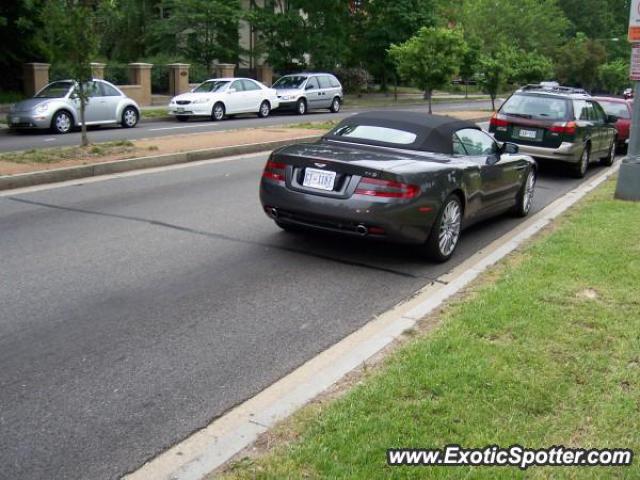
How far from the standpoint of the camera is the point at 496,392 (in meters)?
4.18

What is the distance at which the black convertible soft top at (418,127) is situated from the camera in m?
8.00

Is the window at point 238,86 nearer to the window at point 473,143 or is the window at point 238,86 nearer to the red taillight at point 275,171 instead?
the window at point 473,143

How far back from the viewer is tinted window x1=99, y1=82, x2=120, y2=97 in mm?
21281

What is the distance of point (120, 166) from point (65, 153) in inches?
54.3

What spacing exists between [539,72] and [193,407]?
41132mm

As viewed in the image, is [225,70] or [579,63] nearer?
[225,70]

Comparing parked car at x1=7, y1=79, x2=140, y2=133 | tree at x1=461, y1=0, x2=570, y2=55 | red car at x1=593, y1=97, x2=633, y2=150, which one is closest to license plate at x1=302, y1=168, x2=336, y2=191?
parked car at x1=7, y1=79, x2=140, y2=133

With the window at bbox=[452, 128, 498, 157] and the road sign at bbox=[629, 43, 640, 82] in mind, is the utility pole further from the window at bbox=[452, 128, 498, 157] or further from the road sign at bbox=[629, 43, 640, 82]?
the window at bbox=[452, 128, 498, 157]

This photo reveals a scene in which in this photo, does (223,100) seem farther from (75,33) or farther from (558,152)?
(558,152)

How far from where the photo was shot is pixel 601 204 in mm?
10883

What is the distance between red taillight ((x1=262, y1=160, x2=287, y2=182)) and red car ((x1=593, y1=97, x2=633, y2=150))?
15.1 metres

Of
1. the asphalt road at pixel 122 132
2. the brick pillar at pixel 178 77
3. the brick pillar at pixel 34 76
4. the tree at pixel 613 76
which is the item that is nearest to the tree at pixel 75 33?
the asphalt road at pixel 122 132

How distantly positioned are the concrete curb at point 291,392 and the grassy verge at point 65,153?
8.23 m

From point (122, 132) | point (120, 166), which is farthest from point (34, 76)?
point (120, 166)
